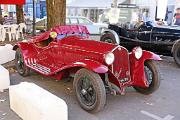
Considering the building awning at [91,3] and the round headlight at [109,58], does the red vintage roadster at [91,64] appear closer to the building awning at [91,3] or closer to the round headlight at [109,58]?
the round headlight at [109,58]

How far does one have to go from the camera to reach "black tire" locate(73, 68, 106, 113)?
3.88m

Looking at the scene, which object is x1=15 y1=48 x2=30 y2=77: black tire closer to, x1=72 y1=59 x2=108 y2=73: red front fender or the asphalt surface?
the asphalt surface

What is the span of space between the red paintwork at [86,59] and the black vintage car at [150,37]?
113 inches

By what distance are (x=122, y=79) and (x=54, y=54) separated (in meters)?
1.60

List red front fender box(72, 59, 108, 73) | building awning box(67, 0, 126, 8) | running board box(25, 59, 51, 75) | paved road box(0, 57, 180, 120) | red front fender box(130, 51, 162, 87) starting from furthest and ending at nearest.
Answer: building awning box(67, 0, 126, 8)
running board box(25, 59, 51, 75)
red front fender box(130, 51, 162, 87)
paved road box(0, 57, 180, 120)
red front fender box(72, 59, 108, 73)

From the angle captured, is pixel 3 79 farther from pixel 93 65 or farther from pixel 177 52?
pixel 177 52

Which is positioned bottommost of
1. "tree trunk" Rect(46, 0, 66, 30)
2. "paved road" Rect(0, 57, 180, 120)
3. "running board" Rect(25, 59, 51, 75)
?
"paved road" Rect(0, 57, 180, 120)

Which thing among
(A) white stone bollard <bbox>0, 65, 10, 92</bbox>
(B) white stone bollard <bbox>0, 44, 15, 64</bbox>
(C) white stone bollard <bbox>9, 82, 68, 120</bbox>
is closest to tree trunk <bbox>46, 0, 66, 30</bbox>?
(B) white stone bollard <bbox>0, 44, 15, 64</bbox>

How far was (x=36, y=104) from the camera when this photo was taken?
345cm

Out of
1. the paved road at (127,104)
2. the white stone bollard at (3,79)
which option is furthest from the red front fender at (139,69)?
the white stone bollard at (3,79)

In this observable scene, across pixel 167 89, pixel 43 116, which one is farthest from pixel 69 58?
pixel 167 89

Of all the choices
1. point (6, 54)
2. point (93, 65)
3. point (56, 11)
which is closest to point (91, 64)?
point (93, 65)

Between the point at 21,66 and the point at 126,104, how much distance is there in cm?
295

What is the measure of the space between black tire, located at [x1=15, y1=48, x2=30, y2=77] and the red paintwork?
31 cm
